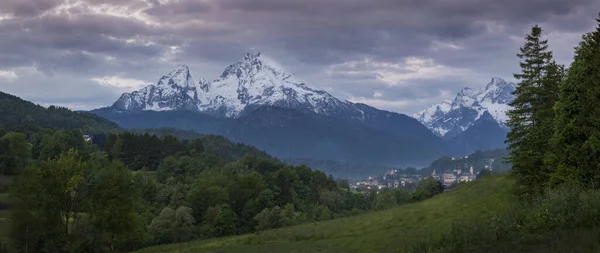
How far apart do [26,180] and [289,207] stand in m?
55.9

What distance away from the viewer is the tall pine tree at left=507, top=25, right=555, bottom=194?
3694 cm

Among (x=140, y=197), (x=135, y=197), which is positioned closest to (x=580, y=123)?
(x=135, y=197)

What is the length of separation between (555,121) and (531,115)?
4.97 metres

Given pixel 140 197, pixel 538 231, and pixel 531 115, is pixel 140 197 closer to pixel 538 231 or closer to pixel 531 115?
pixel 531 115

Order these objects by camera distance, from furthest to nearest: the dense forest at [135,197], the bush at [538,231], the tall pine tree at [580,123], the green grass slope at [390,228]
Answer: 1. the dense forest at [135,197]
2. the green grass slope at [390,228]
3. the tall pine tree at [580,123]
4. the bush at [538,231]

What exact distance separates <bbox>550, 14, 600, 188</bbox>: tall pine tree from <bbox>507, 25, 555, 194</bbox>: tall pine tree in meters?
2.50

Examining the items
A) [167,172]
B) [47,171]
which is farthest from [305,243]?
[167,172]

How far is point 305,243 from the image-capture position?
3794 centimetres

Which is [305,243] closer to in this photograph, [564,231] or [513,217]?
[513,217]

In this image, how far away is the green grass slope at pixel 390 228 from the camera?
3198 centimetres

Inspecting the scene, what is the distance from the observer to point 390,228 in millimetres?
37531

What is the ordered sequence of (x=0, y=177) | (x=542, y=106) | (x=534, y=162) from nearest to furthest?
(x=534, y=162), (x=542, y=106), (x=0, y=177)

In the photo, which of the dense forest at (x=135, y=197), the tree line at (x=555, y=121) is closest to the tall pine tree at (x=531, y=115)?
the tree line at (x=555, y=121)

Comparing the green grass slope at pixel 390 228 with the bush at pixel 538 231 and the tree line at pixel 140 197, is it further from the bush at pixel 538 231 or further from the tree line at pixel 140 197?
the tree line at pixel 140 197
